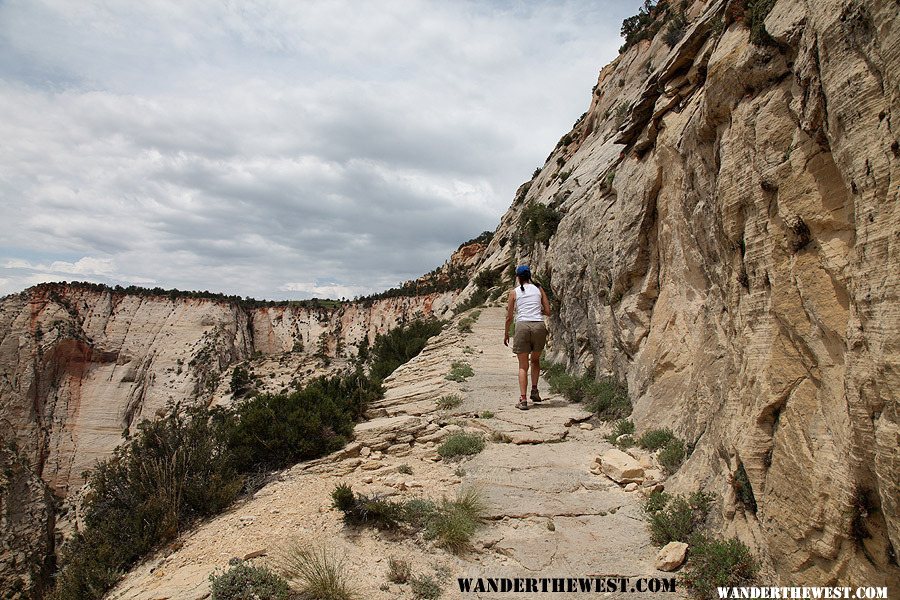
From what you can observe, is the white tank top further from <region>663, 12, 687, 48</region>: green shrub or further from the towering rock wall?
<region>663, 12, 687, 48</region>: green shrub

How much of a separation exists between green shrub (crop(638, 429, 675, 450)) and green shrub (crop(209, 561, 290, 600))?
4.27 meters

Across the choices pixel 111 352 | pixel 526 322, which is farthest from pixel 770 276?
pixel 111 352

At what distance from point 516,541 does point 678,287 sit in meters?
4.06

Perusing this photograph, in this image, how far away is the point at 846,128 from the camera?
9.41 ft

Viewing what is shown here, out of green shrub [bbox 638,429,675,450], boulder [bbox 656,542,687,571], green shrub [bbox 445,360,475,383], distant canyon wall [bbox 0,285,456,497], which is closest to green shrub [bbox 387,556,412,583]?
boulder [bbox 656,542,687,571]

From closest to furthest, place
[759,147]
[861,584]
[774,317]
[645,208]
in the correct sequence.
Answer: [861,584] < [774,317] < [759,147] < [645,208]

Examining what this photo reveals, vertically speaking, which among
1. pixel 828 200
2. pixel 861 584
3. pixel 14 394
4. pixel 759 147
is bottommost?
pixel 14 394

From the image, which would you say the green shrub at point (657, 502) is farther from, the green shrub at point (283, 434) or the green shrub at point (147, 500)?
the green shrub at point (147, 500)

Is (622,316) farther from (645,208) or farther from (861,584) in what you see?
(861,584)

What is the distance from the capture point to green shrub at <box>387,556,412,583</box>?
151 inches

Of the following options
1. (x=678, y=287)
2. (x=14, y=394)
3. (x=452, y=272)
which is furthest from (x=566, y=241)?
(x=14, y=394)

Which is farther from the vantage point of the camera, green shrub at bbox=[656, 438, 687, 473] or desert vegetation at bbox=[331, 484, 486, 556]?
green shrub at bbox=[656, 438, 687, 473]

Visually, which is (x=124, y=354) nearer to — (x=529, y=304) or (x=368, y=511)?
(x=529, y=304)

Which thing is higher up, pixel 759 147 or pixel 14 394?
pixel 759 147
